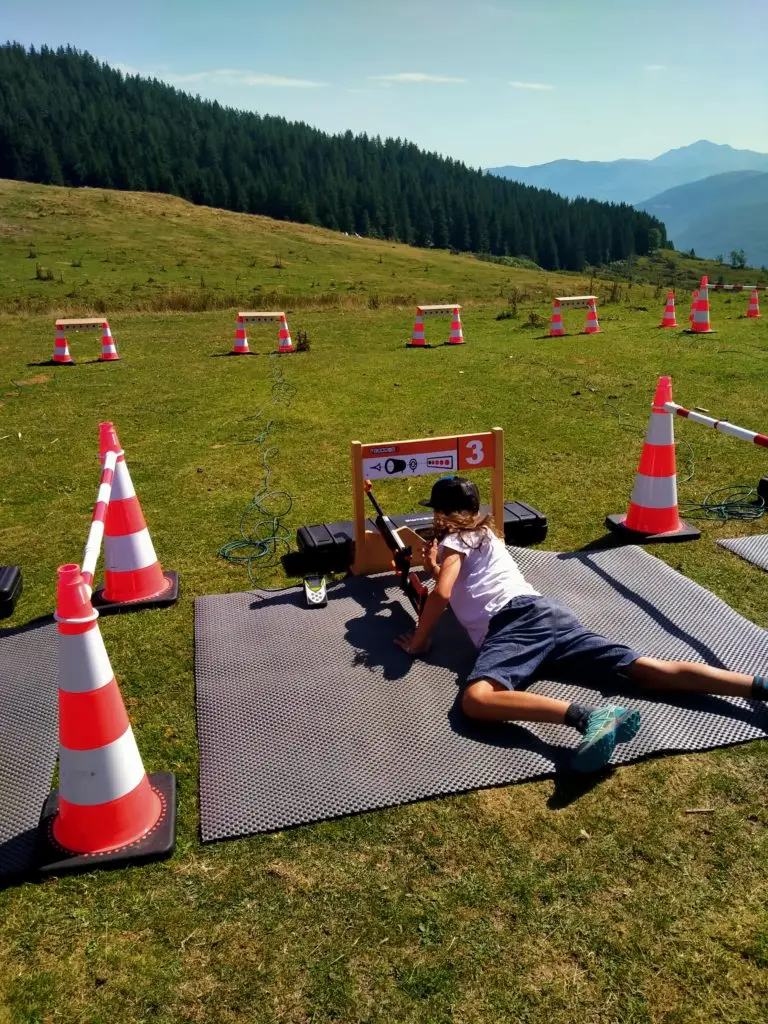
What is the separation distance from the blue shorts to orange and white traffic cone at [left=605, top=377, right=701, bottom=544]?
2296 millimetres

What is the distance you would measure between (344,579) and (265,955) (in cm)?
317

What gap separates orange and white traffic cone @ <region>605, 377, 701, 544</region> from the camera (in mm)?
5879

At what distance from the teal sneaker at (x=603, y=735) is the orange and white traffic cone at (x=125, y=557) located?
3198 mm

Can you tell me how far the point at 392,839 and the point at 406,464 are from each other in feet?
9.48

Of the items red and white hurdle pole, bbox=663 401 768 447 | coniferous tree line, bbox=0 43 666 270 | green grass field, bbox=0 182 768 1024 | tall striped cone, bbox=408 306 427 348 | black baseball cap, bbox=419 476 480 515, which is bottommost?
green grass field, bbox=0 182 768 1024

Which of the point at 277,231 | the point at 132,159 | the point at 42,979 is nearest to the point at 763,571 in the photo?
the point at 42,979

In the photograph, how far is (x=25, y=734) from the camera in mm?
3768

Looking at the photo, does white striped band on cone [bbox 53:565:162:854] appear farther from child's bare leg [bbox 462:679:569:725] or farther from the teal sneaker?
the teal sneaker

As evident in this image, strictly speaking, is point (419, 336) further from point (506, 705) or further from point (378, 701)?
→ point (506, 705)

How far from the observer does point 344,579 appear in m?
5.47

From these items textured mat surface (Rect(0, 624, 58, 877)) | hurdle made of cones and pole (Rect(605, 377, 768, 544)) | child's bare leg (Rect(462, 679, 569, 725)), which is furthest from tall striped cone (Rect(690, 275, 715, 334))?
textured mat surface (Rect(0, 624, 58, 877))

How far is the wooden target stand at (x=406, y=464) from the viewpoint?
519cm

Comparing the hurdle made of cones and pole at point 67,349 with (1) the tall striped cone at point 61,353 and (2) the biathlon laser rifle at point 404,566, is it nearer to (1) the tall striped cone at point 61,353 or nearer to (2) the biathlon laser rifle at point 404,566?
(1) the tall striped cone at point 61,353

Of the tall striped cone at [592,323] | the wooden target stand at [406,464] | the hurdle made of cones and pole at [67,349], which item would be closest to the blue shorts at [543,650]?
the wooden target stand at [406,464]
